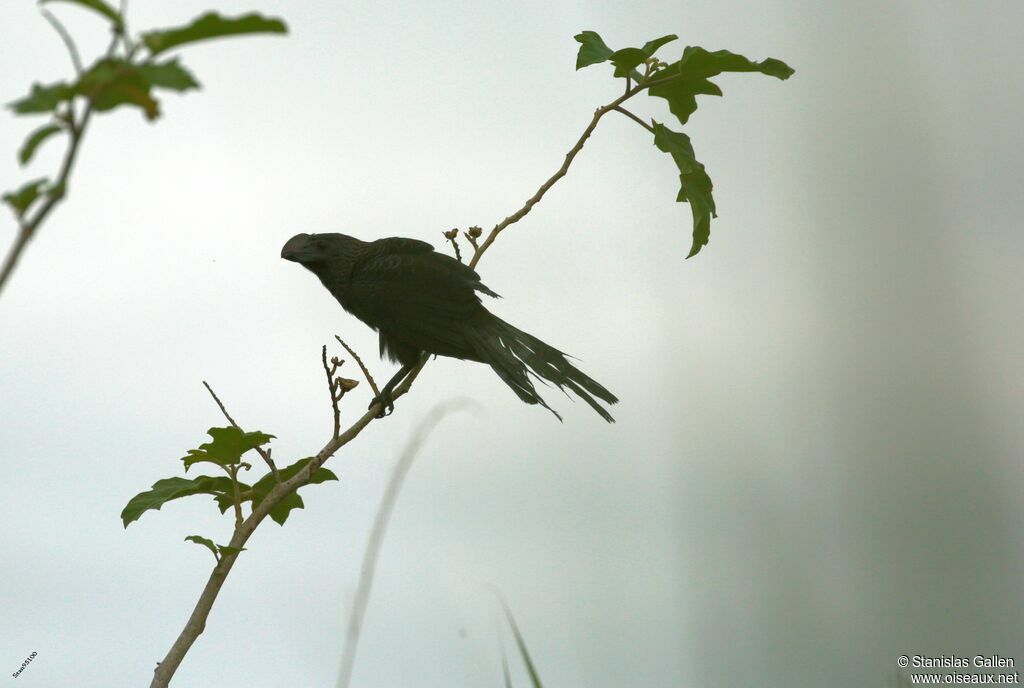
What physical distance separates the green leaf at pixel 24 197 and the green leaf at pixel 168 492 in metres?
0.89

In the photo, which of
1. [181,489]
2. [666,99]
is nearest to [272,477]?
[181,489]

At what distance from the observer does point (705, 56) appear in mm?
1537

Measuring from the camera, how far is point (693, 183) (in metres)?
1.63

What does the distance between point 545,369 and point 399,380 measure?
585 mm

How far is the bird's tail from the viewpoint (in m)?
2.07

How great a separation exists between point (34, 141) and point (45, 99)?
0.03 meters

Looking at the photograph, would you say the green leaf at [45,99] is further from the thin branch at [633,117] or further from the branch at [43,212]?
the thin branch at [633,117]

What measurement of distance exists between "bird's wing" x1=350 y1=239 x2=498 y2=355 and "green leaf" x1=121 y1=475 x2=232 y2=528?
952 mm

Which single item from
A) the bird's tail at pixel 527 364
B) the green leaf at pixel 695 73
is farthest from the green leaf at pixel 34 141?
the bird's tail at pixel 527 364

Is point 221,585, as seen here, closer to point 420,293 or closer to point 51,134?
point 51,134

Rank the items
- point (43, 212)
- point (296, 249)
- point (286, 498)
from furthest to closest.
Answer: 1. point (296, 249)
2. point (286, 498)
3. point (43, 212)

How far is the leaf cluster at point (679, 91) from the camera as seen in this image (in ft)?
5.28

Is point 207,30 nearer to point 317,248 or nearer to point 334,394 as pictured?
point 334,394

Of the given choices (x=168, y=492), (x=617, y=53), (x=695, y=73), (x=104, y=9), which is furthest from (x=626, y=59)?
(x=104, y=9)
